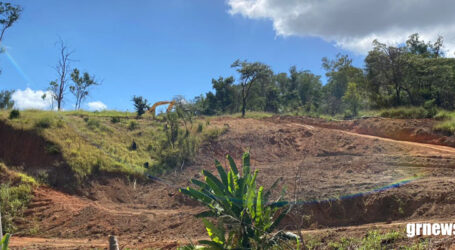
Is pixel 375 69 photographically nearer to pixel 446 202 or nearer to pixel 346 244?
pixel 446 202

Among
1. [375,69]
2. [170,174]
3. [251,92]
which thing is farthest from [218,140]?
[251,92]

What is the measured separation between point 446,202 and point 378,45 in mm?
15268

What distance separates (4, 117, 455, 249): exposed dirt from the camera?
605 centimetres

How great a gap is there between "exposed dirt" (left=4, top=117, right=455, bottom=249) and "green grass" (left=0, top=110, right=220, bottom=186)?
2.46ft

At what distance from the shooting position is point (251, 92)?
32.3 meters

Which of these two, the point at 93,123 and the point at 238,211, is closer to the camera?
the point at 238,211

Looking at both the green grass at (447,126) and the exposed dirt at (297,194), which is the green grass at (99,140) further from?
the green grass at (447,126)

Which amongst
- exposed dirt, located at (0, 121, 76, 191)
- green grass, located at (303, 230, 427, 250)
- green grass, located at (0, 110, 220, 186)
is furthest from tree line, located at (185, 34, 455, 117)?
green grass, located at (303, 230, 427, 250)

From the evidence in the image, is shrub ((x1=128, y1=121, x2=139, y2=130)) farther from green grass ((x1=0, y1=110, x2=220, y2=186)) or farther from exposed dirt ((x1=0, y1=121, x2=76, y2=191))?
exposed dirt ((x1=0, y1=121, x2=76, y2=191))

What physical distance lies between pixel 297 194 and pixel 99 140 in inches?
414

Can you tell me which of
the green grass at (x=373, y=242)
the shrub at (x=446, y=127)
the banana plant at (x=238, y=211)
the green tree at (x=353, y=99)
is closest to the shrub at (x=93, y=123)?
the green grass at (x=373, y=242)

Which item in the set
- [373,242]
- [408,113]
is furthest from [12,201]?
[408,113]

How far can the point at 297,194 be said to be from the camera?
3992 millimetres

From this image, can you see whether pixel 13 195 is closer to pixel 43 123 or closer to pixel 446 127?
pixel 43 123
